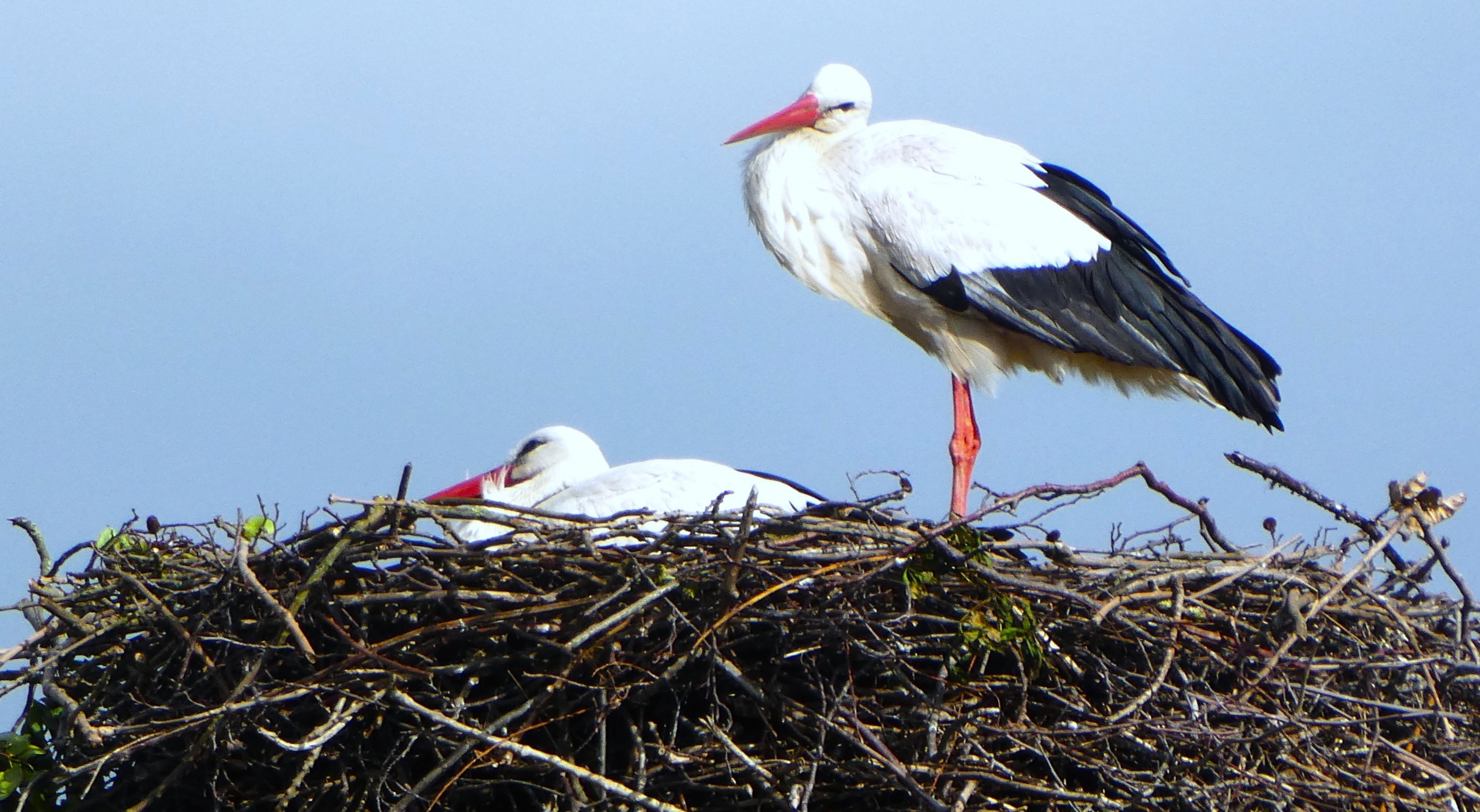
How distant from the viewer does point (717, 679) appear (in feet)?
10.2

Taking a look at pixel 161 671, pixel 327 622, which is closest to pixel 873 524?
pixel 327 622

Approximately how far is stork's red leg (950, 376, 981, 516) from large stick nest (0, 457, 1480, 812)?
184 cm

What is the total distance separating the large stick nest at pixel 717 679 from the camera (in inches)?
120

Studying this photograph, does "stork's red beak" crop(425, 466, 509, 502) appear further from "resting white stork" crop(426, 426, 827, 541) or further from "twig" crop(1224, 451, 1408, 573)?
"twig" crop(1224, 451, 1408, 573)

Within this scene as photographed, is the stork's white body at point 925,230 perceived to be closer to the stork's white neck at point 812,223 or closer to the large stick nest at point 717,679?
the stork's white neck at point 812,223

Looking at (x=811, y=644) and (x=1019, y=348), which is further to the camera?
(x=1019, y=348)

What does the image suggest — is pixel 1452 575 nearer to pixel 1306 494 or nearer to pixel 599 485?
pixel 1306 494

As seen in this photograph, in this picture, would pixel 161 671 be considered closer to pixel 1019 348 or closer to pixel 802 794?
pixel 802 794

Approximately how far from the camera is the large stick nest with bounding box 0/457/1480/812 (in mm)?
3039

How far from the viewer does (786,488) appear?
4.20 metres

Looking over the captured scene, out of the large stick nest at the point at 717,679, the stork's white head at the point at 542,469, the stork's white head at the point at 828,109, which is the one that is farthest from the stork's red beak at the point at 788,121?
the large stick nest at the point at 717,679

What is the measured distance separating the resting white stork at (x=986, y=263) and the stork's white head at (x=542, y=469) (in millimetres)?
799

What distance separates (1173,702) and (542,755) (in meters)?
1.15

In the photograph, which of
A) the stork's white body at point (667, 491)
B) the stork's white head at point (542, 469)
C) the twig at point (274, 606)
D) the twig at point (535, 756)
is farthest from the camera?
the stork's white head at point (542, 469)
